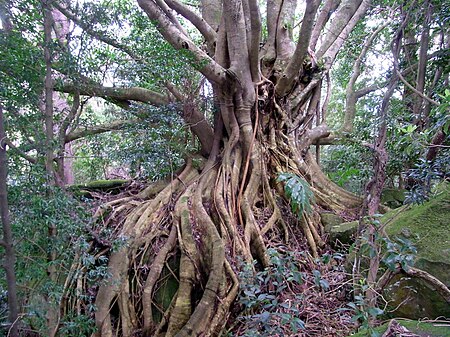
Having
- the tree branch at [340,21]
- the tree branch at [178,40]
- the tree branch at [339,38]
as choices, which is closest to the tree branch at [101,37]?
the tree branch at [178,40]

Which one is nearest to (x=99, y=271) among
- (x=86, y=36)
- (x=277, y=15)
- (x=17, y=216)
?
(x=17, y=216)

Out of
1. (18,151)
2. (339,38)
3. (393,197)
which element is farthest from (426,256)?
(339,38)

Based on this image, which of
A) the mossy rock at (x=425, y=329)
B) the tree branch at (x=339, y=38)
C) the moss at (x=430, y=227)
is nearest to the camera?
the mossy rock at (x=425, y=329)

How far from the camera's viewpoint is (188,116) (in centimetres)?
402

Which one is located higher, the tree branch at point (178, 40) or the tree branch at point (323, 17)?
the tree branch at point (323, 17)

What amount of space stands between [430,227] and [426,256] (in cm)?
31

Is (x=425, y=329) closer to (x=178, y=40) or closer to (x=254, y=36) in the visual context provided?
(x=254, y=36)

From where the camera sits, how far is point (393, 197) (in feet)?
14.5

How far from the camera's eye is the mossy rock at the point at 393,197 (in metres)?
4.36

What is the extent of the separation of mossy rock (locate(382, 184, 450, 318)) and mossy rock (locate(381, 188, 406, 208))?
5.35 feet

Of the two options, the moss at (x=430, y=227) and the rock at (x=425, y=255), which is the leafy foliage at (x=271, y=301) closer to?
the rock at (x=425, y=255)

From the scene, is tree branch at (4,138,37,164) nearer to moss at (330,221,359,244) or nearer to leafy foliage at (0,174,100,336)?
leafy foliage at (0,174,100,336)

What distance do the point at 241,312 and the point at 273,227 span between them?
1.11 m

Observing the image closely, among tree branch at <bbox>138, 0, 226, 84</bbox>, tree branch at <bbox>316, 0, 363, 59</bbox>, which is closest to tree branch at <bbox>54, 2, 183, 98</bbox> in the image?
tree branch at <bbox>138, 0, 226, 84</bbox>
